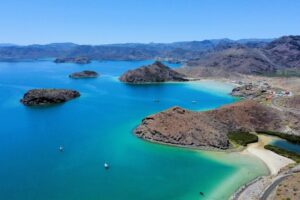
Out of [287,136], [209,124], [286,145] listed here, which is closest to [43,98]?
[209,124]

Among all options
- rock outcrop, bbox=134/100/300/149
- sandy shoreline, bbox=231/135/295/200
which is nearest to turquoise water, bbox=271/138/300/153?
sandy shoreline, bbox=231/135/295/200

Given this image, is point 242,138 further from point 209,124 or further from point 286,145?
point 286,145

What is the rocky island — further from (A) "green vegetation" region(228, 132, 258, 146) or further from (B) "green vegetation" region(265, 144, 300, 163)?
(B) "green vegetation" region(265, 144, 300, 163)

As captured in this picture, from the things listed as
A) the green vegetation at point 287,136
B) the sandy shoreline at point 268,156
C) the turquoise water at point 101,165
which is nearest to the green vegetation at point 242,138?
the sandy shoreline at point 268,156

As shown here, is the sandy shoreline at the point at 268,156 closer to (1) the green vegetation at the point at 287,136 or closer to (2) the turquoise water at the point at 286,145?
(2) the turquoise water at the point at 286,145

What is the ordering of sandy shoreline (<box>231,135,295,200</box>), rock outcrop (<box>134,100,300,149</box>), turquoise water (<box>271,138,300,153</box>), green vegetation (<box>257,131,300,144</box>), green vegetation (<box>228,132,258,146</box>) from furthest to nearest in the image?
green vegetation (<box>257,131,300,144</box>), green vegetation (<box>228,132,258,146</box>), rock outcrop (<box>134,100,300,149</box>), turquoise water (<box>271,138,300,153</box>), sandy shoreline (<box>231,135,295,200</box>)

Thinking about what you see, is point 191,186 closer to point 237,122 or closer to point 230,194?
point 230,194
